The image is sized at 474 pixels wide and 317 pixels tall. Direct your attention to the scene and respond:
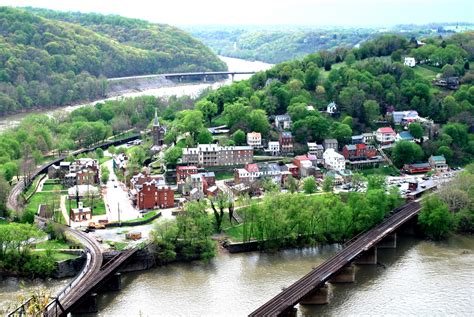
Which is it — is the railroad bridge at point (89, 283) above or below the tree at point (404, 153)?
below

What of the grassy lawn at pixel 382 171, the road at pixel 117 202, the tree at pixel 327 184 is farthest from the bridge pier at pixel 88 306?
the grassy lawn at pixel 382 171

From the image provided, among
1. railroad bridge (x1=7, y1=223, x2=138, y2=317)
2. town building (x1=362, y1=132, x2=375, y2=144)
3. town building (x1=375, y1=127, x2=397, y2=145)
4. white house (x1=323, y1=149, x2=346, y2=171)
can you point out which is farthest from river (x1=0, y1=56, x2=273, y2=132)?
railroad bridge (x1=7, y1=223, x2=138, y2=317)

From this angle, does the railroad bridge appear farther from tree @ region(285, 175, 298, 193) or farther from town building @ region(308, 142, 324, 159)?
town building @ region(308, 142, 324, 159)

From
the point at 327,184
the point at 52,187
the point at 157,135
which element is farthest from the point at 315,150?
the point at 52,187

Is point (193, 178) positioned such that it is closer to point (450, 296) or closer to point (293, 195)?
point (293, 195)

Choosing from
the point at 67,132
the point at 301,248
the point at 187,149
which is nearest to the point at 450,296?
the point at 301,248

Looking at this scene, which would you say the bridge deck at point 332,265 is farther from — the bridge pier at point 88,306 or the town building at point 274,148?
the town building at point 274,148

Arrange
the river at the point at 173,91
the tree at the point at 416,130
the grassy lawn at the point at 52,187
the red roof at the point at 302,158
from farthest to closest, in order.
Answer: the river at the point at 173,91 → the tree at the point at 416,130 → the red roof at the point at 302,158 → the grassy lawn at the point at 52,187
